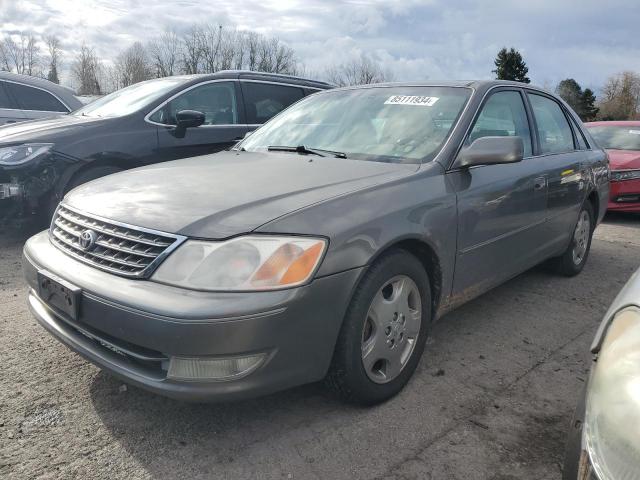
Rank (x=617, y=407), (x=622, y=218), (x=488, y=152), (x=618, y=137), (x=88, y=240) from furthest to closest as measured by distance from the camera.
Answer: (x=618, y=137) < (x=622, y=218) < (x=488, y=152) < (x=88, y=240) < (x=617, y=407)

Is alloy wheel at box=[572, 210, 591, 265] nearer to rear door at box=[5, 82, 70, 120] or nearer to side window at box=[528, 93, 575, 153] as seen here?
side window at box=[528, 93, 575, 153]

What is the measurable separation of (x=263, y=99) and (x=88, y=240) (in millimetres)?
4166

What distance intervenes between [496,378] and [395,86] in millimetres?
1974

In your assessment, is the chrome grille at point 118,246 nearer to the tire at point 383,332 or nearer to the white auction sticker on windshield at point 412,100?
the tire at point 383,332

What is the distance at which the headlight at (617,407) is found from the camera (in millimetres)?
1216

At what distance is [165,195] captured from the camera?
252 centimetres

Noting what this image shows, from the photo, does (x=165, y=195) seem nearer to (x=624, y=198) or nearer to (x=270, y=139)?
(x=270, y=139)

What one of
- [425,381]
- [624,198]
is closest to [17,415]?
[425,381]

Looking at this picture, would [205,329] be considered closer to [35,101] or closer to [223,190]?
[223,190]

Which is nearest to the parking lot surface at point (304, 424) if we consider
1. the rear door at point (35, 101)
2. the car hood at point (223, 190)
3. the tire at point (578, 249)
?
the car hood at point (223, 190)

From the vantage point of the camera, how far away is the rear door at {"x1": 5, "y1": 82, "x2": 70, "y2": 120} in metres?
7.31

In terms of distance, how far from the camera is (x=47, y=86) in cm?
763

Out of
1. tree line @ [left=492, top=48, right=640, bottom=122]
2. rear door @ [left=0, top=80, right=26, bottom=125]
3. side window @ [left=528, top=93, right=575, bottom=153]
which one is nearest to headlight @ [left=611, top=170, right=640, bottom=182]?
side window @ [left=528, top=93, right=575, bottom=153]

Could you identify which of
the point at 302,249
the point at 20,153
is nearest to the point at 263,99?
the point at 20,153
